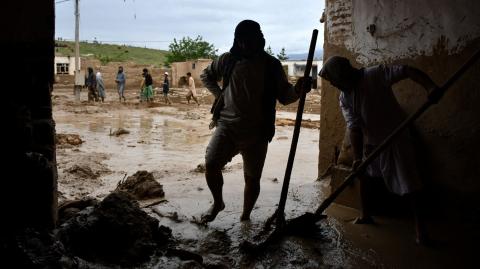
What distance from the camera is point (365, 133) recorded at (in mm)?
3732

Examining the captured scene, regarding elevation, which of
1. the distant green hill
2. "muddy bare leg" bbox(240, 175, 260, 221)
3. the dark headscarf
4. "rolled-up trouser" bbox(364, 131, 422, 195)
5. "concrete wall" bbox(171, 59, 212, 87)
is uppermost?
the distant green hill

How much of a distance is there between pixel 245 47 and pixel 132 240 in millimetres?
1765

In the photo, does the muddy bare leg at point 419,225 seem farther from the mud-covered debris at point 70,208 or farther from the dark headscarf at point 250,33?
the mud-covered debris at point 70,208

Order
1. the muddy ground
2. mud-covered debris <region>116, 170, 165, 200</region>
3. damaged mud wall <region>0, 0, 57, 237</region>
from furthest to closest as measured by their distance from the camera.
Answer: mud-covered debris <region>116, 170, 165, 200</region>, the muddy ground, damaged mud wall <region>0, 0, 57, 237</region>

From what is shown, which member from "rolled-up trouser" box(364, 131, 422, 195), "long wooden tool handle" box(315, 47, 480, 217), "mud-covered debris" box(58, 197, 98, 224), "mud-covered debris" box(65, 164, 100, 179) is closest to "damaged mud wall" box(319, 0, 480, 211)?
"rolled-up trouser" box(364, 131, 422, 195)

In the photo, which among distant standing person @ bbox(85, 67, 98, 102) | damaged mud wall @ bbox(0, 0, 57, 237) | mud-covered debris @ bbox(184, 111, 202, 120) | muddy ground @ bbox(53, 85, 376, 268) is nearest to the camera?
damaged mud wall @ bbox(0, 0, 57, 237)

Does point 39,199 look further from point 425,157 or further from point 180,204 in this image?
point 425,157

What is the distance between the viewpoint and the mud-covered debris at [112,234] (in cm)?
292

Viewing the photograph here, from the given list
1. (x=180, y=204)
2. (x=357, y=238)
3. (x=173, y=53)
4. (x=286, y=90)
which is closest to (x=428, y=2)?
(x=286, y=90)

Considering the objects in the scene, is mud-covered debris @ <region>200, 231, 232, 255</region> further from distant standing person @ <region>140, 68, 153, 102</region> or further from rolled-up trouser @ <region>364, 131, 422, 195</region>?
distant standing person @ <region>140, 68, 153, 102</region>

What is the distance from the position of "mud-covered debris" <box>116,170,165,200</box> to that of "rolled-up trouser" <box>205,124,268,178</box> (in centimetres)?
147

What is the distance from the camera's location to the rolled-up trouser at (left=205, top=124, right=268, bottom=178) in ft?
12.2

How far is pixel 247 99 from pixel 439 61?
1.83m

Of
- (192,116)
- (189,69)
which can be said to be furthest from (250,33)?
(189,69)
